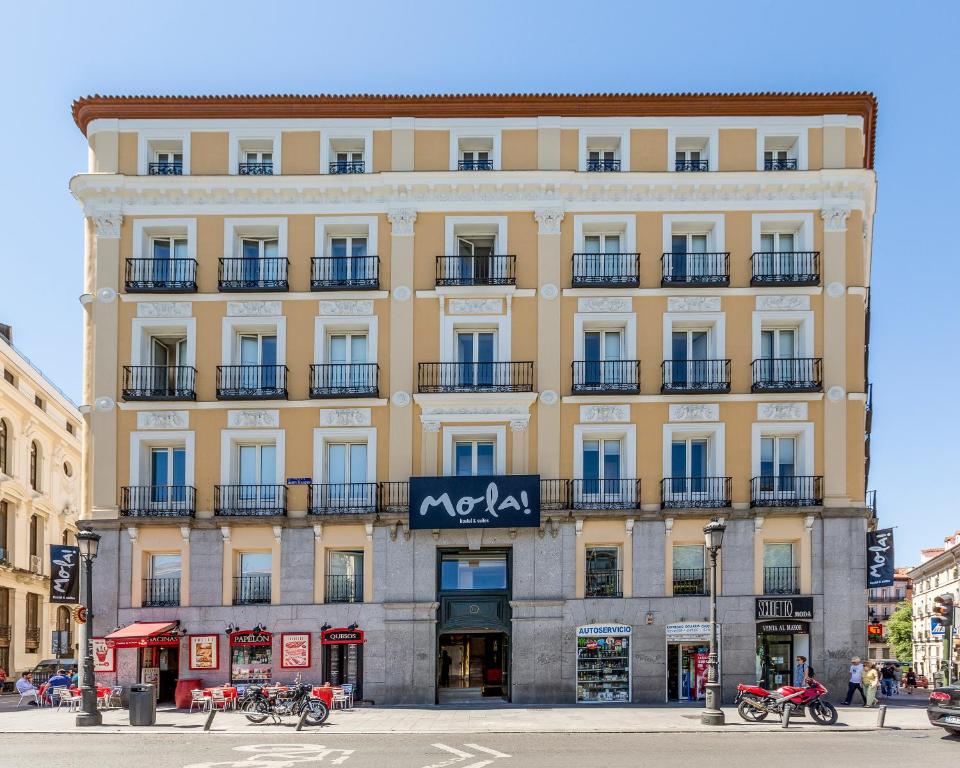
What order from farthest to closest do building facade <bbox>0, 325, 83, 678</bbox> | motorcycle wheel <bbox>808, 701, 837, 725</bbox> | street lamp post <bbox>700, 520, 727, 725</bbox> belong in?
1. building facade <bbox>0, 325, 83, 678</bbox>
2. motorcycle wheel <bbox>808, 701, 837, 725</bbox>
3. street lamp post <bbox>700, 520, 727, 725</bbox>

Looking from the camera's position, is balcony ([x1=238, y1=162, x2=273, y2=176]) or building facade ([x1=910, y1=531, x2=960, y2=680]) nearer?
balcony ([x1=238, y1=162, x2=273, y2=176])

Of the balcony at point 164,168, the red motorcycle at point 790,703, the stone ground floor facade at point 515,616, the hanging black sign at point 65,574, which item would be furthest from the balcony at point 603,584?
the balcony at point 164,168

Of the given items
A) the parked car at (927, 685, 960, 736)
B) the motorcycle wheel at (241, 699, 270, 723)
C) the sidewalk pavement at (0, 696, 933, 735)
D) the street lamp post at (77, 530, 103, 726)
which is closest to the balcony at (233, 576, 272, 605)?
the sidewalk pavement at (0, 696, 933, 735)

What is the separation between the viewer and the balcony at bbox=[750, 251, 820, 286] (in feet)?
105

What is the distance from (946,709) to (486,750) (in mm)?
10359

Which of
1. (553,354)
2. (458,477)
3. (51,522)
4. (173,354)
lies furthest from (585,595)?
(51,522)

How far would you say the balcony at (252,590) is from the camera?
31.6m

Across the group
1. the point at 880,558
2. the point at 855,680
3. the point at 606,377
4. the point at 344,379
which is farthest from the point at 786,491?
the point at 344,379

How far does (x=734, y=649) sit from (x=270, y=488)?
15.1 metres

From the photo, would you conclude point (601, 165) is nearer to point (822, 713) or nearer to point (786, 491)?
point (786, 491)

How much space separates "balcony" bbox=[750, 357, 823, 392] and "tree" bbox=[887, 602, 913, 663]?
247 feet

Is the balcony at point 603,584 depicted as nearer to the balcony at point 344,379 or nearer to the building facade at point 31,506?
the balcony at point 344,379

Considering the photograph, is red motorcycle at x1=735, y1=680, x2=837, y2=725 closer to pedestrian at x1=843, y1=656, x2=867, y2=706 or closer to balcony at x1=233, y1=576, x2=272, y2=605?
pedestrian at x1=843, y1=656, x2=867, y2=706

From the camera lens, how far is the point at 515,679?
30719 millimetres
